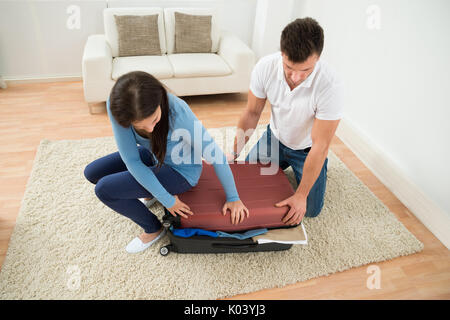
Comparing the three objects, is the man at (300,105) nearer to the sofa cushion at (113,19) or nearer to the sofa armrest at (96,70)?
the sofa armrest at (96,70)

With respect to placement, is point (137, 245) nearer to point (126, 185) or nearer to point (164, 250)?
point (164, 250)

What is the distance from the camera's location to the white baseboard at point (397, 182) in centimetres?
177

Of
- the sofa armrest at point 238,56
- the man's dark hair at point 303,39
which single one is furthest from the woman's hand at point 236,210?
the sofa armrest at point 238,56

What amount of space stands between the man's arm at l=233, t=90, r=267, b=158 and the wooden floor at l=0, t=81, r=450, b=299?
2.67 feet

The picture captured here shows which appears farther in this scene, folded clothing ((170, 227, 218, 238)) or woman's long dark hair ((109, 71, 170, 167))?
folded clothing ((170, 227, 218, 238))

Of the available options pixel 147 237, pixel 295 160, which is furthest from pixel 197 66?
pixel 147 237

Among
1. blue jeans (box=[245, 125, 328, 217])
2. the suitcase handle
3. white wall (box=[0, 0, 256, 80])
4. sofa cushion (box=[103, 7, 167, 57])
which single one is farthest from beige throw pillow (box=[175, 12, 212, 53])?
the suitcase handle

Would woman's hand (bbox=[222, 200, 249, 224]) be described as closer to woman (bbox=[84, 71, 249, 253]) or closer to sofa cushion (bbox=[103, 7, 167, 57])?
woman (bbox=[84, 71, 249, 253])

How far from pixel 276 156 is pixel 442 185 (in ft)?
3.11

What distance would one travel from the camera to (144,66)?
258 cm

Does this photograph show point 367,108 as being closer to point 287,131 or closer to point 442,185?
point 442,185

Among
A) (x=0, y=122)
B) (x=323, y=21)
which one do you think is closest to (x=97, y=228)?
(x=0, y=122)

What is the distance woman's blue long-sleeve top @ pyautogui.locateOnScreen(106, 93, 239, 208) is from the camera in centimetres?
122

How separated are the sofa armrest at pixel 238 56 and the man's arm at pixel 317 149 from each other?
56.0 inches
